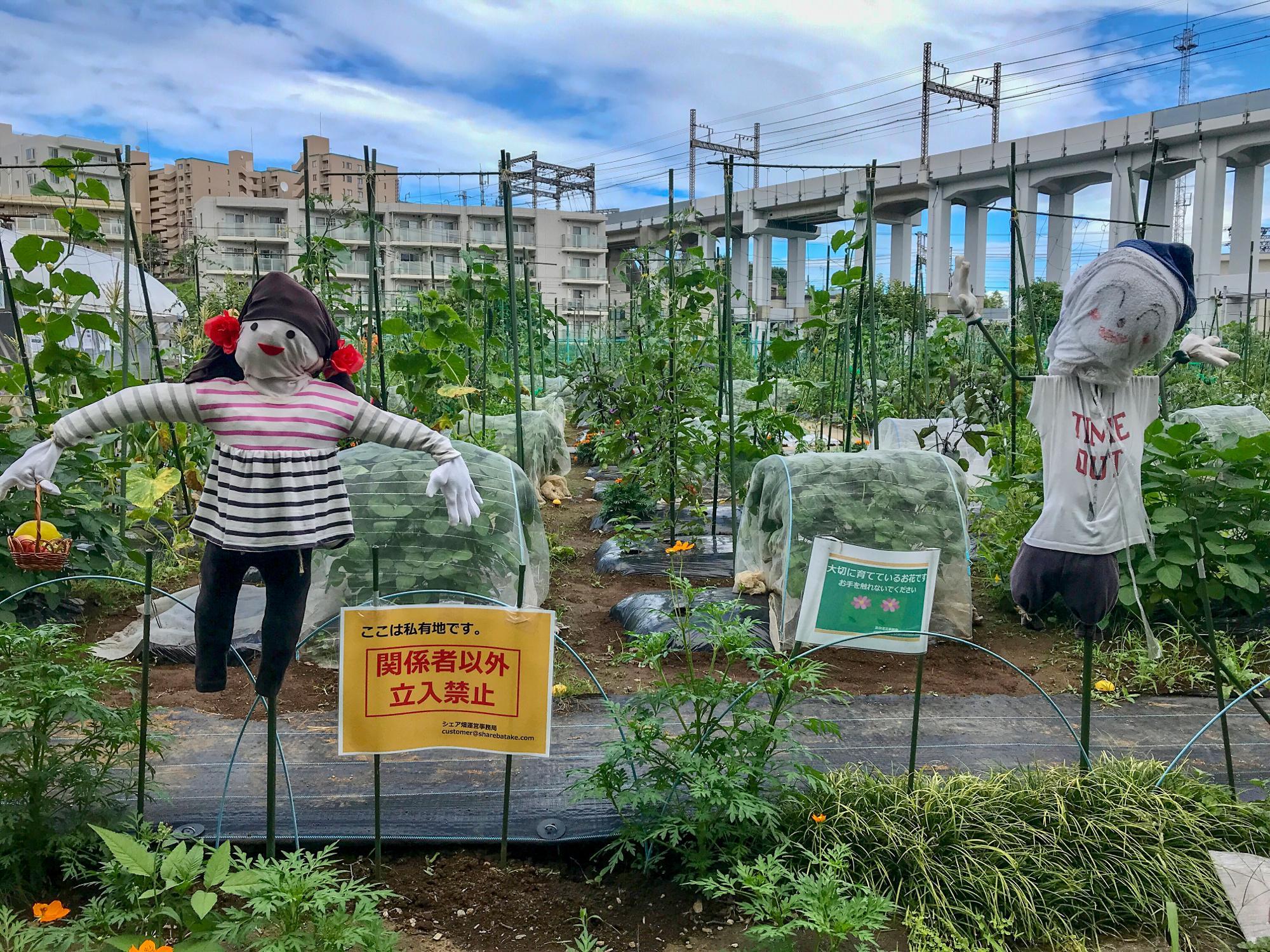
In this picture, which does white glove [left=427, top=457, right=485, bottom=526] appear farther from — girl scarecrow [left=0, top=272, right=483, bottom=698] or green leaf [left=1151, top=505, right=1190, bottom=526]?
green leaf [left=1151, top=505, right=1190, bottom=526]

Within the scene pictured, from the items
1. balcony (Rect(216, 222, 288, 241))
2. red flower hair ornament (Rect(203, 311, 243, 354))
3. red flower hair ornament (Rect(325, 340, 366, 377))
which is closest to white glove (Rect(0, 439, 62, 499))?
red flower hair ornament (Rect(203, 311, 243, 354))

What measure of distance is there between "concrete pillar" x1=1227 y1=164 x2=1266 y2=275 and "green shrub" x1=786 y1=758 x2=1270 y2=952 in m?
18.1

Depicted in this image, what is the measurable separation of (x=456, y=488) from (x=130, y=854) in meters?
1.08

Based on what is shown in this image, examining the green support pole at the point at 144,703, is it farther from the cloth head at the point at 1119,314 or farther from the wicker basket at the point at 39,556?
the cloth head at the point at 1119,314

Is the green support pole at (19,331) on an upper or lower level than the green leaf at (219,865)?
upper

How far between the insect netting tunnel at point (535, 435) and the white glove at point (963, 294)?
2.21 m

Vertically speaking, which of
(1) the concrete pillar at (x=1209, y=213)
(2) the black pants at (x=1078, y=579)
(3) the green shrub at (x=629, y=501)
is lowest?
(3) the green shrub at (x=629, y=501)

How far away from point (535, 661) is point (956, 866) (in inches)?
47.0

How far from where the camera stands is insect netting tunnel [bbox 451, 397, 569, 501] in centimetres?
647

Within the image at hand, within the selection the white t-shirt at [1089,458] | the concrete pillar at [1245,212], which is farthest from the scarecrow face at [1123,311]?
the concrete pillar at [1245,212]

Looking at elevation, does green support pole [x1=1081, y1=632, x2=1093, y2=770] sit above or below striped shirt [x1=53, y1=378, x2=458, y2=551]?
below

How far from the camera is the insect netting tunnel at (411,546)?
4027 millimetres

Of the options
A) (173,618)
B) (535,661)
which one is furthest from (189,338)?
(535,661)

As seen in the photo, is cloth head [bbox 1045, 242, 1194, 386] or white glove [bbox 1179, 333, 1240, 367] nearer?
cloth head [bbox 1045, 242, 1194, 386]
